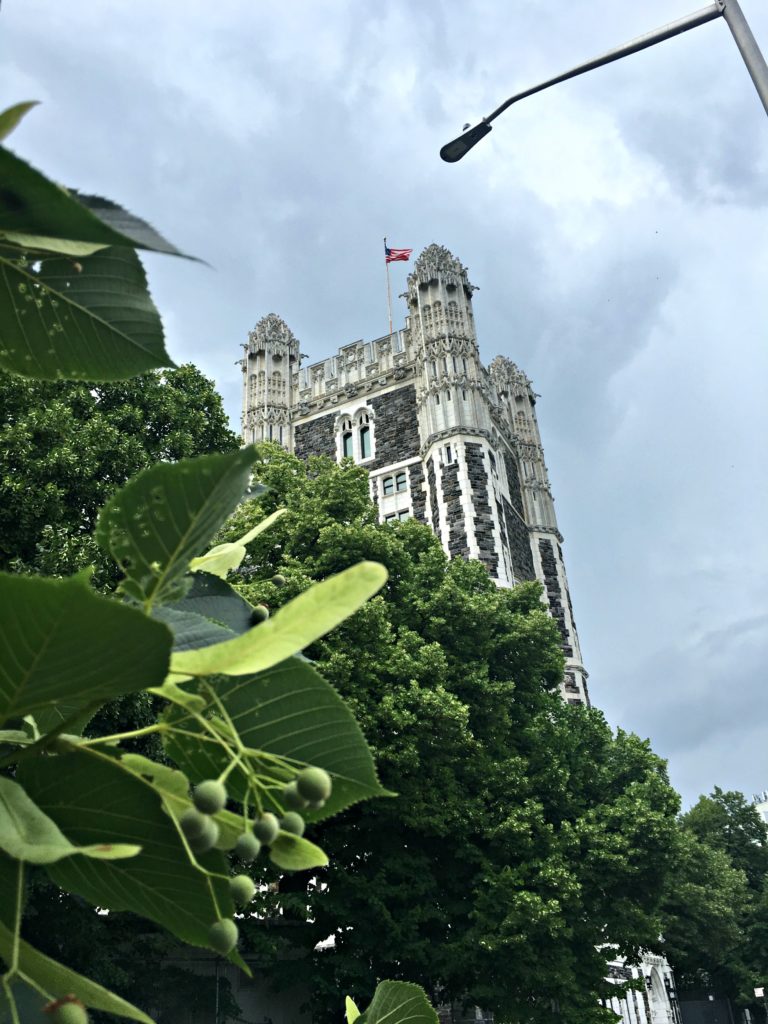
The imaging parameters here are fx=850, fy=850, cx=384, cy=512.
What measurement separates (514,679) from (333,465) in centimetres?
790

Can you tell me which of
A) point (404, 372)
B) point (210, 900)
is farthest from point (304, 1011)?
point (404, 372)

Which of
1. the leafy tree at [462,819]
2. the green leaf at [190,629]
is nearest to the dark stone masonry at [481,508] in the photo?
the leafy tree at [462,819]

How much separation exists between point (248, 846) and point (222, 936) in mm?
180

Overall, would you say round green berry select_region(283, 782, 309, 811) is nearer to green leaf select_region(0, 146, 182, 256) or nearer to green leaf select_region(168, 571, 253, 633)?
green leaf select_region(168, 571, 253, 633)

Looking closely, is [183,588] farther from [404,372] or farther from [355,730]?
[404,372]

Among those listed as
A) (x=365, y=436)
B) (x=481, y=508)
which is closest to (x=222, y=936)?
(x=481, y=508)

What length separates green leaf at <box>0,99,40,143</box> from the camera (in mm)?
977

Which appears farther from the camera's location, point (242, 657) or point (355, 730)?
point (355, 730)

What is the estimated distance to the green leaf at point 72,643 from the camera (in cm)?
93

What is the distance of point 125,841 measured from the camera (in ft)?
3.83

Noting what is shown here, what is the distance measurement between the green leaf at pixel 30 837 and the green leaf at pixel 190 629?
25 cm

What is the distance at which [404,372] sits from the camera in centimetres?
4741

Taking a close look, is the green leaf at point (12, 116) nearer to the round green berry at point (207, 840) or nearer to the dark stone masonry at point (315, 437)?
the round green berry at point (207, 840)

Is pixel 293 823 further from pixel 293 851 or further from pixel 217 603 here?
pixel 217 603
